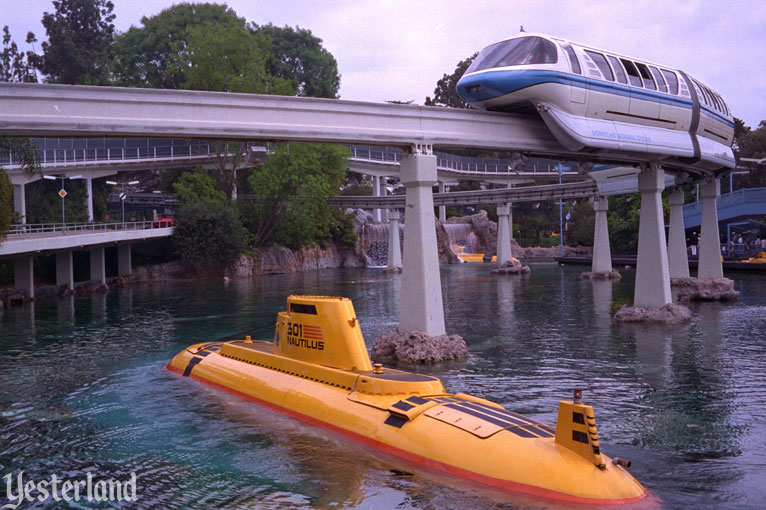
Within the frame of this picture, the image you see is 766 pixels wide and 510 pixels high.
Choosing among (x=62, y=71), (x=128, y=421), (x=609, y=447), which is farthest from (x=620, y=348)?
(x=62, y=71)

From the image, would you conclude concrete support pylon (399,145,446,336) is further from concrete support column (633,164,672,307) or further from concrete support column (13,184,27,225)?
concrete support column (13,184,27,225)

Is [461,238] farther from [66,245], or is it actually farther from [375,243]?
[66,245]

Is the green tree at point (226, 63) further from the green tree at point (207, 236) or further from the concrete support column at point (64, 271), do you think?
the concrete support column at point (64, 271)

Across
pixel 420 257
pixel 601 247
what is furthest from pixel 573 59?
pixel 601 247

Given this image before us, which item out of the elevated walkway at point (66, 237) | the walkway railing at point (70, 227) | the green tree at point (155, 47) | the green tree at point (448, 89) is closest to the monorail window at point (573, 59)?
the elevated walkway at point (66, 237)

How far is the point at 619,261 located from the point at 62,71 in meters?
71.1

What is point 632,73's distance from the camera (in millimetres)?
27453

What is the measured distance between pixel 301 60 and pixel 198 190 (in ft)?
127

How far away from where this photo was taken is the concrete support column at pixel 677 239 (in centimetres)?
4209

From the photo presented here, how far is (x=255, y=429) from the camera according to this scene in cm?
1595

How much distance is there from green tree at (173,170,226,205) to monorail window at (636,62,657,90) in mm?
48935

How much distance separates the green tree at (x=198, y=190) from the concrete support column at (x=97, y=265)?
13559 mm

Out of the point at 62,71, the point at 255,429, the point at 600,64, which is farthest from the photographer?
the point at 62,71

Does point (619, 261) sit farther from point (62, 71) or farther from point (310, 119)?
point (62, 71)
